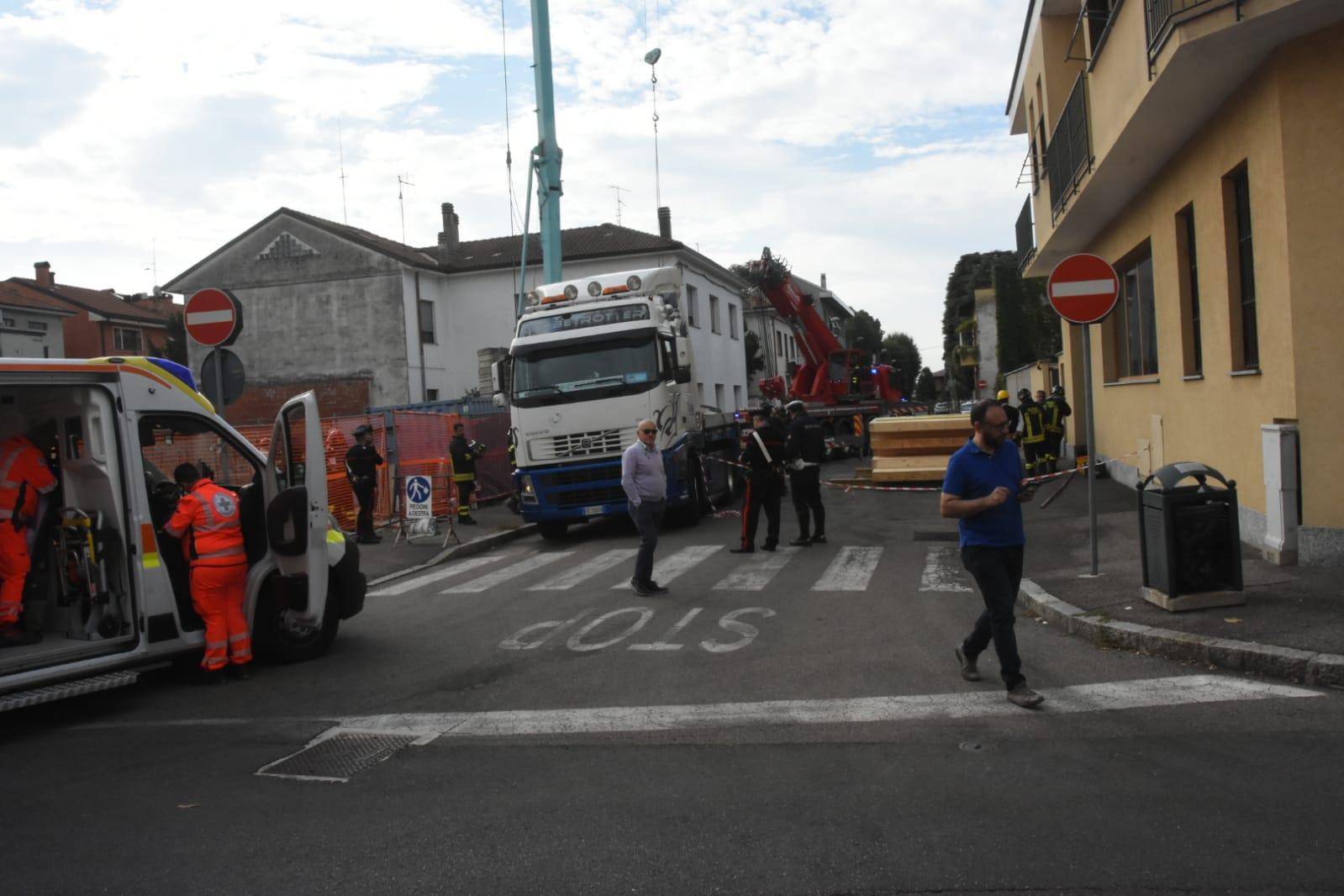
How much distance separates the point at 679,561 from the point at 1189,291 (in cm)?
660

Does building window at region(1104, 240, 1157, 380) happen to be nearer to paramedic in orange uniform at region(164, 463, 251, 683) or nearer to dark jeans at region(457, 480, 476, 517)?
dark jeans at region(457, 480, 476, 517)

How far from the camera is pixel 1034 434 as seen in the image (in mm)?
20328

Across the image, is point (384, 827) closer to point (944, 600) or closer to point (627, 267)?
point (944, 600)

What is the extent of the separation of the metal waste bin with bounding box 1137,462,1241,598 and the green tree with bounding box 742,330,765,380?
4654cm

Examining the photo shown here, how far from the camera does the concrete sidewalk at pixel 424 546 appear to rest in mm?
13742

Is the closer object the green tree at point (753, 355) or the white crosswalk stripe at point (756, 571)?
the white crosswalk stripe at point (756, 571)

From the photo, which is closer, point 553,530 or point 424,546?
point 424,546

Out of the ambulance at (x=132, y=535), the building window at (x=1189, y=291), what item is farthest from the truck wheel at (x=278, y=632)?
the building window at (x=1189, y=291)

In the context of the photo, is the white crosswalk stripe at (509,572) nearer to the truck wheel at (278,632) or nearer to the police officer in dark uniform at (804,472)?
the police officer in dark uniform at (804,472)

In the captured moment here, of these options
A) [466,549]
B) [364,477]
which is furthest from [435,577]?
[364,477]

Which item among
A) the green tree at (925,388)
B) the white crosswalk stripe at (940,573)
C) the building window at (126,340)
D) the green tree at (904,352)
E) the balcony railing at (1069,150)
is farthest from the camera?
the green tree at (904,352)

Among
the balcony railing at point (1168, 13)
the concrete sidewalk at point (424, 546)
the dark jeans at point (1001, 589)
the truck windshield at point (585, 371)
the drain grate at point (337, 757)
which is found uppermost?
the balcony railing at point (1168, 13)

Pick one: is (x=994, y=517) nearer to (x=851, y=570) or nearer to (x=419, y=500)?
(x=851, y=570)

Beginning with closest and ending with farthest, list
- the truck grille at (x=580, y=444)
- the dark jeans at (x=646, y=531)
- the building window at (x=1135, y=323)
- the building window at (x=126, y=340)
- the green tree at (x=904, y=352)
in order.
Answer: the dark jeans at (x=646, y=531) < the truck grille at (x=580, y=444) < the building window at (x=1135, y=323) < the building window at (x=126, y=340) < the green tree at (x=904, y=352)
